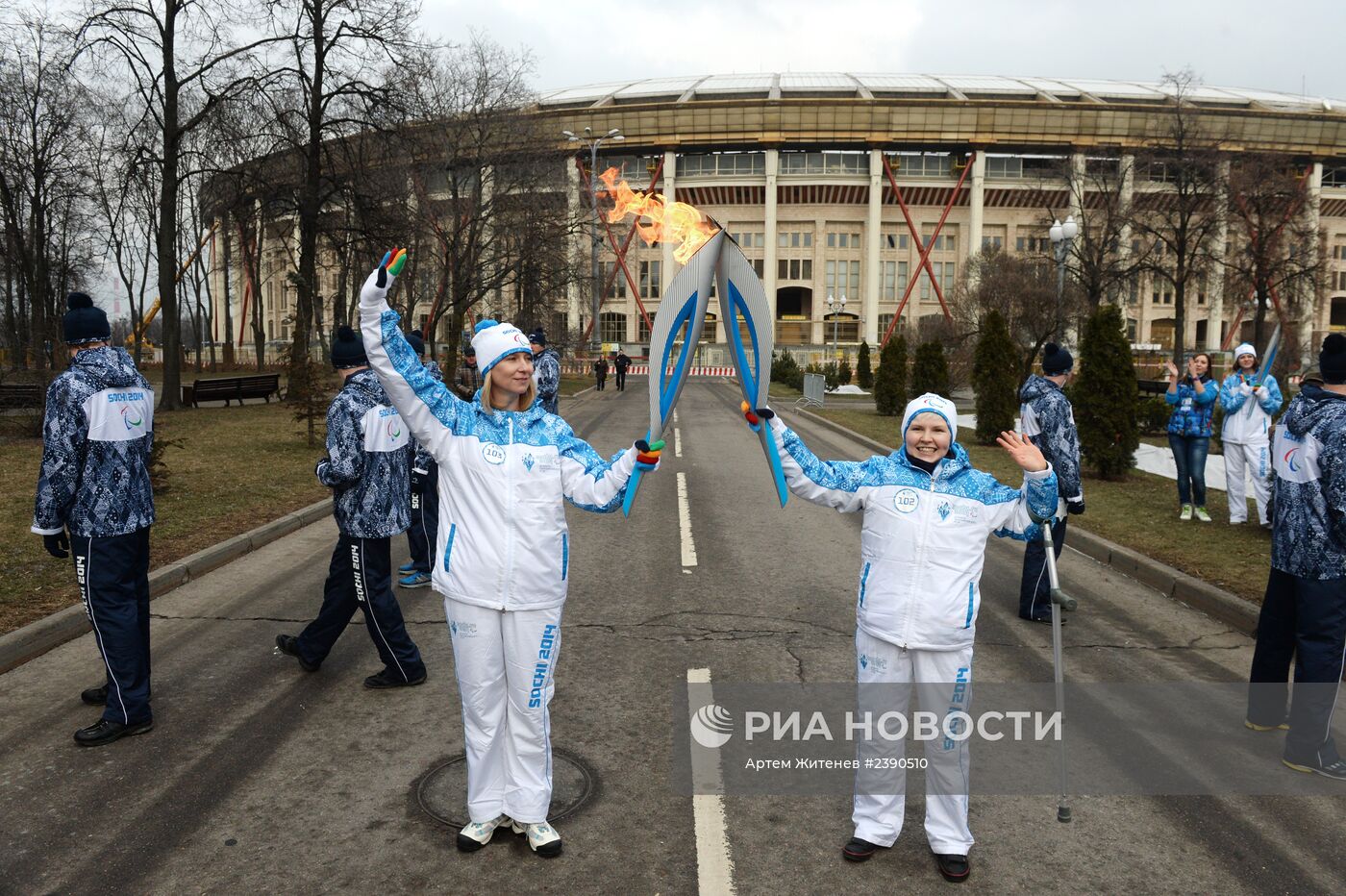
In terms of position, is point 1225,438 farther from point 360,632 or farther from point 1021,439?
point 360,632

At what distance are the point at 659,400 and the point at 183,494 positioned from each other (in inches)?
390

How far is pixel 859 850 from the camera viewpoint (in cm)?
365

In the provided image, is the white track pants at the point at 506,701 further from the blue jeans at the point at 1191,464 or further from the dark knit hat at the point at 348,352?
the blue jeans at the point at 1191,464

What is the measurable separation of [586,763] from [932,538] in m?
2.12

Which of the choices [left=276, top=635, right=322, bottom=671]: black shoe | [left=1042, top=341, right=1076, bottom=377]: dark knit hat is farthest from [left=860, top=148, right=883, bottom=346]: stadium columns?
[left=276, top=635, right=322, bottom=671]: black shoe

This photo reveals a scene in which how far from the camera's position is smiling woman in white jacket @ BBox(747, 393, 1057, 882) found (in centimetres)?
354

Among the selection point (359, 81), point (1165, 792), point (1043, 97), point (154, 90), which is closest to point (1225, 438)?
point (1165, 792)

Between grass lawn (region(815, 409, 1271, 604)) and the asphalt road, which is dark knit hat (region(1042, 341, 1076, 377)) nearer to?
the asphalt road

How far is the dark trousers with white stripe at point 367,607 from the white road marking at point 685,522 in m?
3.75

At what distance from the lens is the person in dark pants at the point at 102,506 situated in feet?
15.5

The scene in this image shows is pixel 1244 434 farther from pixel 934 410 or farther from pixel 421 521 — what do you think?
pixel 421 521

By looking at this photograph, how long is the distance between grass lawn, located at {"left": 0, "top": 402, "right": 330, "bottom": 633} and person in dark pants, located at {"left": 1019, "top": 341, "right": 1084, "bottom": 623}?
7.42 meters

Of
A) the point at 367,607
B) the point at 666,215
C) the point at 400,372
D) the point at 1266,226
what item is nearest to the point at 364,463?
the point at 367,607

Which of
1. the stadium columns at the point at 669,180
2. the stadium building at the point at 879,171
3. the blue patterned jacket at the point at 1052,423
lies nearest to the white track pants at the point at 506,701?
the blue patterned jacket at the point at 1052,423
